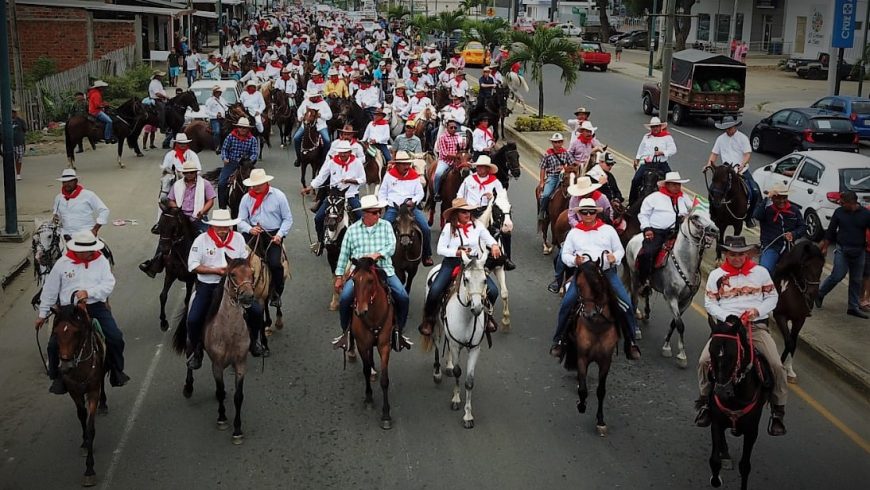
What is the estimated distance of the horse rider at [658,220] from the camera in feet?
41.0

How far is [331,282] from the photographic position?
50.5 feet

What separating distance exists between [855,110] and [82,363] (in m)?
27.1

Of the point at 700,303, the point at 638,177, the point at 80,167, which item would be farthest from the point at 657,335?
the point at 80,167

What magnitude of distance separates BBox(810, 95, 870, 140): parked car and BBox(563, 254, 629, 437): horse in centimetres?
2227

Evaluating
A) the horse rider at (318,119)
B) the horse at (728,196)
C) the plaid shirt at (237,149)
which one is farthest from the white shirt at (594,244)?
the horse rider at (318,119)

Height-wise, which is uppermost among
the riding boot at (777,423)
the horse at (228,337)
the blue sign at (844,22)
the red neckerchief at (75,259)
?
the blue sign at (844,22)

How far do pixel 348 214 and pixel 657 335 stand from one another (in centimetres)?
488

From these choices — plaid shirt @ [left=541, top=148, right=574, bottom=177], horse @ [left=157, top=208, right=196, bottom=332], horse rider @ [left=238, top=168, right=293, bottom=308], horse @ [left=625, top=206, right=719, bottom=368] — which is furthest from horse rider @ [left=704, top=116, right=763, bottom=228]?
horse @ [left=157, top=208, right=196, bottom=332]

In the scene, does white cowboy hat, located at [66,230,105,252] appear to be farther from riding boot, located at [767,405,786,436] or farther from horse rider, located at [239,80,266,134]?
horse rider, located at [239,80,266,134]

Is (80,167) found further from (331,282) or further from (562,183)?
(562,183)

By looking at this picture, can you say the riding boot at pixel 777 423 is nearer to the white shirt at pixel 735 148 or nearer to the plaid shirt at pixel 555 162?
the plaid shirt at pixel 555 162

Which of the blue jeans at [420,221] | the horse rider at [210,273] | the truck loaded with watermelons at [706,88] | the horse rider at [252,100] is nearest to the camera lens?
the horse rider at [210,273]

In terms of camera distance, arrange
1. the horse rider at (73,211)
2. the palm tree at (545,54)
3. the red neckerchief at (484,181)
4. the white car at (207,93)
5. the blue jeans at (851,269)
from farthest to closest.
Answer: the palm tree at (545,54)
the white car at (207,93)
the red neckerchief at (484,181)
the blue jeans at (851,269)
the horse rider at (73,211)

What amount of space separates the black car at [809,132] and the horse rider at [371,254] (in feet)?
60.0
